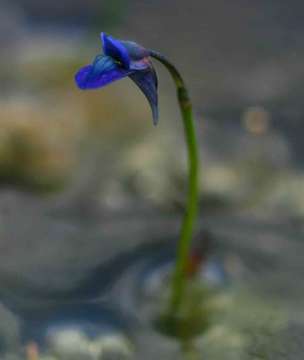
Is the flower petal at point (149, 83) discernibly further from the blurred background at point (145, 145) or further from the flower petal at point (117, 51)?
the blurred background at point (145, 145)

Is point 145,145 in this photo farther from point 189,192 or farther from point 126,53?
point 126,53

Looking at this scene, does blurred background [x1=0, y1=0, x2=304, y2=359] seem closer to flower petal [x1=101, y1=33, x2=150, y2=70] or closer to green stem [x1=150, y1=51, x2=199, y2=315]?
green stem [x1=150, y1=51, x2=199, y2=315]

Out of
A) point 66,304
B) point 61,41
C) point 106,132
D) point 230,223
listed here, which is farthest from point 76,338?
point 61,41

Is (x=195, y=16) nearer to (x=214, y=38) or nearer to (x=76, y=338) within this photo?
(x=214, y=38)

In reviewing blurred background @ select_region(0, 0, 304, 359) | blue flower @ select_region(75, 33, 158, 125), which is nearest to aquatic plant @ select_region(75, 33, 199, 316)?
blue flower @ select_region(75, 33, 158, 125)

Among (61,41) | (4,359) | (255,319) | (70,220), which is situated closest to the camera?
(4,359)

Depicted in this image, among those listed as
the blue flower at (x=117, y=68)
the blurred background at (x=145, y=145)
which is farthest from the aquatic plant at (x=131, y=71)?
the blurred background at (x=145, y=145)

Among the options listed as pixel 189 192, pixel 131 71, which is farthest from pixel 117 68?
pixel 189 192
